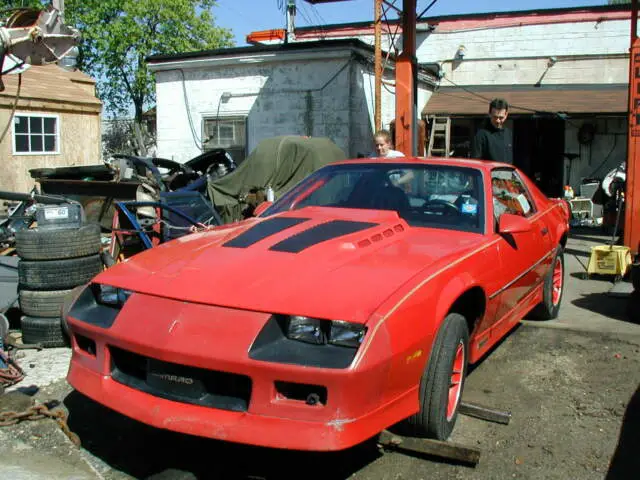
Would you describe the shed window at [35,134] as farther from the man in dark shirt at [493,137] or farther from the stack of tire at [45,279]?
the man in dark shirt at [493,137]

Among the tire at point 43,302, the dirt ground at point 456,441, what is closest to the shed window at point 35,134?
the tire at point 43,302

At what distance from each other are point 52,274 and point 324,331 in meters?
3.07

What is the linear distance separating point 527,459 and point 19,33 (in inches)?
153

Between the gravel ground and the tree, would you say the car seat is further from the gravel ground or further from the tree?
the tree

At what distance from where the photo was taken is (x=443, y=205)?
14.5 ft

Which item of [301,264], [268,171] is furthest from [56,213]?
[268,171]

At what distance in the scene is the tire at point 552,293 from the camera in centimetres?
555

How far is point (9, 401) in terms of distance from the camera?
12.7 feet

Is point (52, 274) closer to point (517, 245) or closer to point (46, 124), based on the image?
point (517, 245)

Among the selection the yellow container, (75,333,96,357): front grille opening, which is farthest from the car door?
the yellow container

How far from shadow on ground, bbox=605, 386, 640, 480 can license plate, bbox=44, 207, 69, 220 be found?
4.34 meters

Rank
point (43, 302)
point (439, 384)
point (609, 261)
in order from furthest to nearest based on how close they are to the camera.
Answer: point (609, 261), point (43, 302), point (439, 384)

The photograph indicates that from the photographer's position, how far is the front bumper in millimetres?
2652

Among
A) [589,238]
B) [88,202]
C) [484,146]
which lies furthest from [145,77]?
[484,146]
